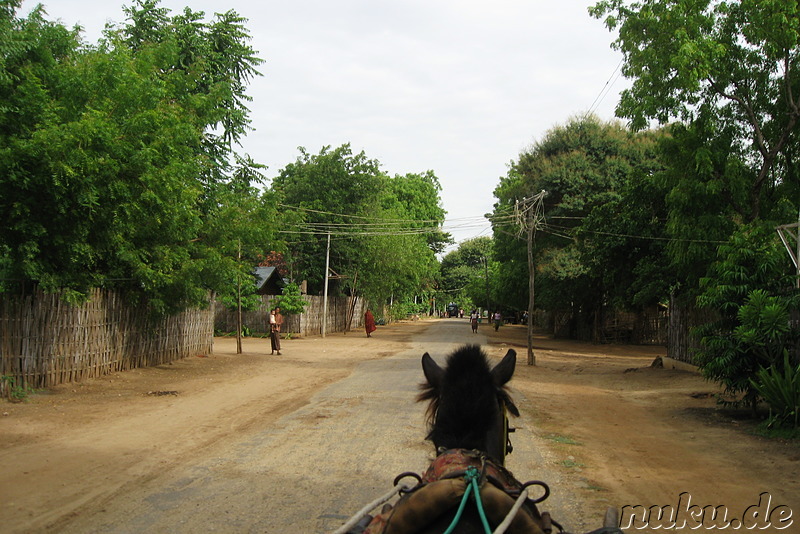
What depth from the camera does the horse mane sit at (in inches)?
102

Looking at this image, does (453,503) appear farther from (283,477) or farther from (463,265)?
(463,265)

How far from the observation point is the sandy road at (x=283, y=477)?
468 cm

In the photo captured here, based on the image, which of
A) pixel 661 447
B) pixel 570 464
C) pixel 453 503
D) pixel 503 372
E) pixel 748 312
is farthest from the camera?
pixel 748 312

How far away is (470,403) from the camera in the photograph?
8.67 ft

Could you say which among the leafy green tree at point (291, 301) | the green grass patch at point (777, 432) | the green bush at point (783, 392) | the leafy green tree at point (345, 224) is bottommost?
the green grass patch at point (777, 432)

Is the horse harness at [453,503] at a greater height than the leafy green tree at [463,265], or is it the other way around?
the leafy green tree at [463,265]

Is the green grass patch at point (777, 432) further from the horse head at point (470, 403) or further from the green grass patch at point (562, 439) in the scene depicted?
the horse head at point (470, 403)

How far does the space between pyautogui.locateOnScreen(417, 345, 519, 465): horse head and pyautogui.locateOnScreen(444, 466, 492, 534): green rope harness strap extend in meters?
0.44

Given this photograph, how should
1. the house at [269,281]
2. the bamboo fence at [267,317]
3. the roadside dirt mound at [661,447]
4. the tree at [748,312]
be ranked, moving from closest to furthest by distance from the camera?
the roadside dirt mound at [661,447]
the tree at [748,312]
the bamboo fence at [267,317]
the house at [269,281]

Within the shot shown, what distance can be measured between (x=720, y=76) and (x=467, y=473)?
16.6m

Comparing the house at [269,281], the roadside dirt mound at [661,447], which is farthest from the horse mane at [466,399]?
the house at [269,281]

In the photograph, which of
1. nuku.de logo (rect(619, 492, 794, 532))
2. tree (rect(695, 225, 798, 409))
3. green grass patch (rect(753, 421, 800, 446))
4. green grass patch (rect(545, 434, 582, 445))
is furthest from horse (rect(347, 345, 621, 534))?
tree (rect(695, 225, 798, 409))

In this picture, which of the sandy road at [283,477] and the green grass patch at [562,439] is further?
the green grass patch at [562,439]

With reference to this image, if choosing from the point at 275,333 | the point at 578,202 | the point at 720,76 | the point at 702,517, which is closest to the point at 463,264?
the point at 578,202
